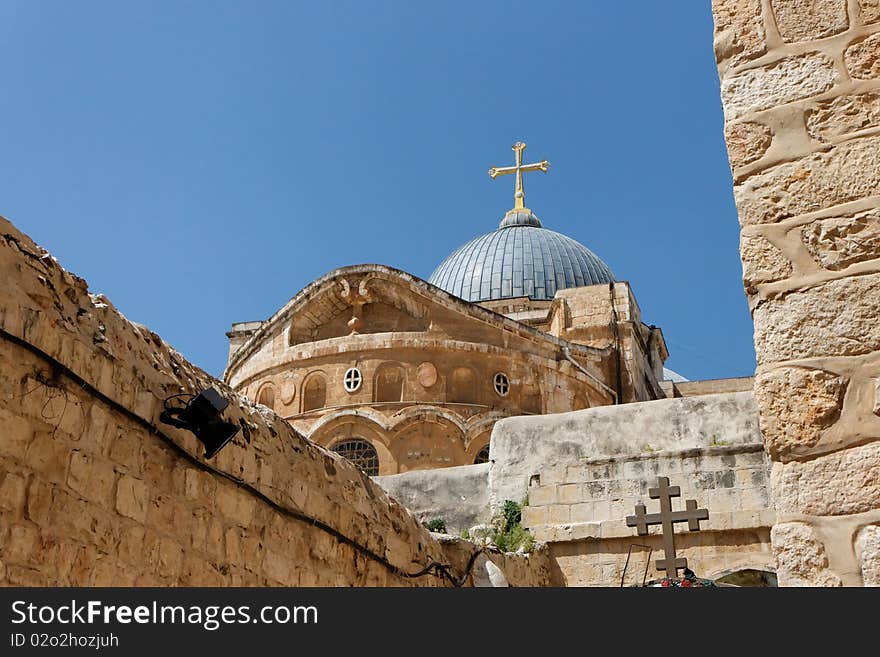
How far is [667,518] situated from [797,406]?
653cm

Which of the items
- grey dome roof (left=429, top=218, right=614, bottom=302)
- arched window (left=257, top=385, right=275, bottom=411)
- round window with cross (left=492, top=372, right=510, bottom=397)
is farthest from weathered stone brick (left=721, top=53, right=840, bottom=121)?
grey dome roof (left=429, top=218, right=614, bottom=302)

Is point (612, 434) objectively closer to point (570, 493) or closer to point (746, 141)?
point (570, 493)

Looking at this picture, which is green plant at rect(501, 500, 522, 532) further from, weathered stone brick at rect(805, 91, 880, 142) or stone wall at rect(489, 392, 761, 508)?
weathered stone brick at rect(805, 91, 880, 142)

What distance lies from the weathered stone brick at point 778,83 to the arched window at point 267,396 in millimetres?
18573

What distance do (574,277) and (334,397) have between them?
40.9 feet

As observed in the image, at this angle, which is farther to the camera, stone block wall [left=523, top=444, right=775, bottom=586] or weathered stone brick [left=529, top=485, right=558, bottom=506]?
weathered stone brick [left=529, top=485, right=558, bottom=506]

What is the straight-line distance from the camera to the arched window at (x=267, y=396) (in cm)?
2114

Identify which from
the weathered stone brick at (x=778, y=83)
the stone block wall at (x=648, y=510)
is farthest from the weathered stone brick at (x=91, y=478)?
the stone block wall at (x=648, y=510)

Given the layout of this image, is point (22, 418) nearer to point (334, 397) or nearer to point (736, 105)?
point (736, 105)

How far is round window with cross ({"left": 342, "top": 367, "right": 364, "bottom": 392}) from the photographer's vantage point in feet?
66.7

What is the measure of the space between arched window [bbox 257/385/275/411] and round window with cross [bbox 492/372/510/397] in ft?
14.7

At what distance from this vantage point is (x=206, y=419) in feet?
14.9

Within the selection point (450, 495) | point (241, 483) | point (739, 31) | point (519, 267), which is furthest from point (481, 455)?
point (739, 31)

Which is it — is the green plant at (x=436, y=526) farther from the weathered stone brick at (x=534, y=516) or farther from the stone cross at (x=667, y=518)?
the stone cross at (x=667, y=518)
